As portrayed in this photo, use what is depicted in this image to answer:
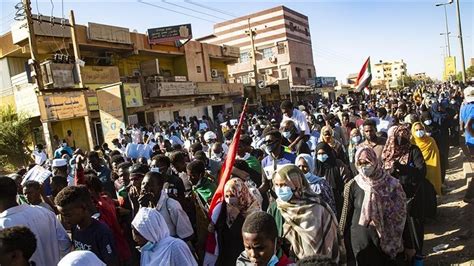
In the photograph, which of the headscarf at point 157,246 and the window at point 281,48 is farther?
the window at point 281,48

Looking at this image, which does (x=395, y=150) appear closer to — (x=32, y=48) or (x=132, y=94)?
(x=32, y=48)

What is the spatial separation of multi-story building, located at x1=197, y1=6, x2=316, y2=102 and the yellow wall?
77.3 ft

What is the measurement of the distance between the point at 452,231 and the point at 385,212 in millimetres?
2673

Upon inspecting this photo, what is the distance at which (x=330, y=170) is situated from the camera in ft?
14.8

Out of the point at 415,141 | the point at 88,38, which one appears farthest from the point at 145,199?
the point at 88,38

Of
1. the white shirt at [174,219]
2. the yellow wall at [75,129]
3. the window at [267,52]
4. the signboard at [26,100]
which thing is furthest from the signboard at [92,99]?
the window at [267,52]

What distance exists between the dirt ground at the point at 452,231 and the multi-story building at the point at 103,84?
33.5ft

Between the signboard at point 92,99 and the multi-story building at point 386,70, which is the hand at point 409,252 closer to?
the signboard at point 92,99

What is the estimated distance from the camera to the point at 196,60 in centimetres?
2778

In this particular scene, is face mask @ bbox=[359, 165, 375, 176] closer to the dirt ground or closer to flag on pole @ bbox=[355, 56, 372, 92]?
the dirt ground

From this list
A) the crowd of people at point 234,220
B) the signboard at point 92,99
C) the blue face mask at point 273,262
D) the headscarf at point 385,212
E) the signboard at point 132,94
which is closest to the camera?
the blue face mask at point 273,262

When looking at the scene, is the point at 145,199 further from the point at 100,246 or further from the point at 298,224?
the point at 298,224

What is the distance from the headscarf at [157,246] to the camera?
2.59m

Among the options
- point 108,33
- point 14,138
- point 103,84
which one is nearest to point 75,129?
point 103,84
